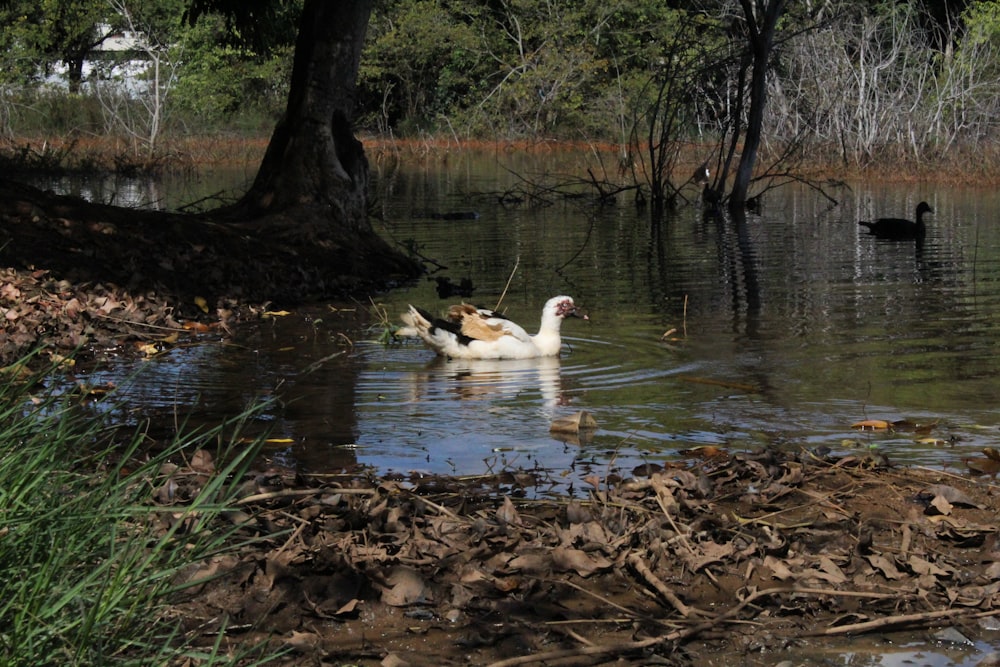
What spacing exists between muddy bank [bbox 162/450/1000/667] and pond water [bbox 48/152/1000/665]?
450mm

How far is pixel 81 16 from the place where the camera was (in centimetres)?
6016

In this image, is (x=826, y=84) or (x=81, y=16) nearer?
(x=826, y=84)

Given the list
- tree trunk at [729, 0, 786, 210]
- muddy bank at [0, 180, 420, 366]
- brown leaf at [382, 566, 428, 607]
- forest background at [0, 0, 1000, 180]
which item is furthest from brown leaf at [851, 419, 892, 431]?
forest background at [0, 0, 1000, 180]


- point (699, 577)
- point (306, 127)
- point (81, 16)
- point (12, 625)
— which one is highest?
point (81, 16)

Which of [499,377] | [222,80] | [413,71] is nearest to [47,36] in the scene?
[222,80]

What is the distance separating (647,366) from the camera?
11.1 meters

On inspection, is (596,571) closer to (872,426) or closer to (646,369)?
(872,426)

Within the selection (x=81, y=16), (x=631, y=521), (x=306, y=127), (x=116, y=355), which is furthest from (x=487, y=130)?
(x=631, y=521)

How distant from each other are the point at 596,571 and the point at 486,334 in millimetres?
6106

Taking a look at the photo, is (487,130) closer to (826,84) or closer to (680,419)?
(826,84)

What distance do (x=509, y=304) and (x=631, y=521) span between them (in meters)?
9.21

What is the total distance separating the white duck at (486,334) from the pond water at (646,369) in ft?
0.44

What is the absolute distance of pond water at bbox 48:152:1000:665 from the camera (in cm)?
820

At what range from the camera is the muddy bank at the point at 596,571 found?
4.96 meters
